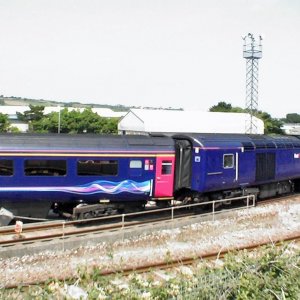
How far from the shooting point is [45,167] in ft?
48.8

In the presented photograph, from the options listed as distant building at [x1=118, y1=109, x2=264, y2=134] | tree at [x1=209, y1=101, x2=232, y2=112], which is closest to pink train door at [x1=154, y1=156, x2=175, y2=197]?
distant building at [x1=118, y1=109, x2=264, y2=134]

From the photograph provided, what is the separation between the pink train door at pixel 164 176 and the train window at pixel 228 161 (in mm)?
2782

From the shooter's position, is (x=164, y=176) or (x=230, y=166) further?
(x=230, y=166)

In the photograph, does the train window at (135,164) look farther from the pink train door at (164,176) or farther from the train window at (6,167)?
the train window at (6,167)

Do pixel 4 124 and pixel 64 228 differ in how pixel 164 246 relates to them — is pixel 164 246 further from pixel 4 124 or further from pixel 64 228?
pixel 4 124

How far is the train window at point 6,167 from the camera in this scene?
14.4 metres

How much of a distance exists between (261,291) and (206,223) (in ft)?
38.7

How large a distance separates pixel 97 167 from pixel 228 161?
246 inches

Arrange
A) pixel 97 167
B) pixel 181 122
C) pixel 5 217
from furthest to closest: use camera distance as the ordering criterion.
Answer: pixel 181 122 < pixel 97 167 < pixel 5 217

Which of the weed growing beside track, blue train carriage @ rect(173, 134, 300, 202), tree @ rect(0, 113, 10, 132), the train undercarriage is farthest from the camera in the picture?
tree @ rect(0, 113, 10, 132)

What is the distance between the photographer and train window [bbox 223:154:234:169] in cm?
1838

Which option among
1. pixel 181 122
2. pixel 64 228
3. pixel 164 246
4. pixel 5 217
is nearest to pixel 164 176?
pixel 164 246

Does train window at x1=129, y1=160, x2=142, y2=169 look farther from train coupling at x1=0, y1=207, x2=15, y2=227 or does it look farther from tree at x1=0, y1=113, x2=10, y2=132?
tree at x1=0, y1=113, x2=10, y2=132

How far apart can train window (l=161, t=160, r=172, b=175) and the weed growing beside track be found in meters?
10.4
